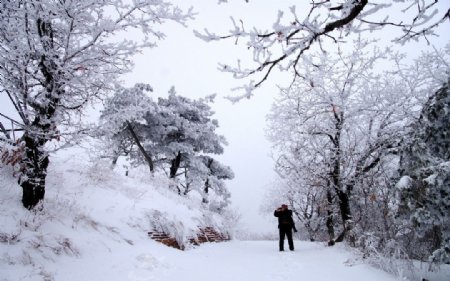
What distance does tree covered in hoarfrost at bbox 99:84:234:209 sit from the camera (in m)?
15.7

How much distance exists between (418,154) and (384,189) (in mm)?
1677

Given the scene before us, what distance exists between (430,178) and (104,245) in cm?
548

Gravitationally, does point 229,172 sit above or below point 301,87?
below

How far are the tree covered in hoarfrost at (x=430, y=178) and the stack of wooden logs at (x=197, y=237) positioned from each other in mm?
5026

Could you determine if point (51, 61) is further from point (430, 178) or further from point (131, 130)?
point (131, 130)

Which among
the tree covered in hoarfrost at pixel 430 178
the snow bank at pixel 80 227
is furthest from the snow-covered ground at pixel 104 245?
the tree covered in hoarfrost at pixel 430 178

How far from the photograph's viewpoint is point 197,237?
355 inches

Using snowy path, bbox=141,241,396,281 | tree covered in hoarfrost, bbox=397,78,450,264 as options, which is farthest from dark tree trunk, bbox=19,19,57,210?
tree covered in hoarfrost, bbox=397,78,450,264

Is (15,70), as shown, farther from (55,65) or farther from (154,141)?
(154,141)

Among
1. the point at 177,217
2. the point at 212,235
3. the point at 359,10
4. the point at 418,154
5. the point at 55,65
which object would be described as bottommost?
Answer: the point at 212,235

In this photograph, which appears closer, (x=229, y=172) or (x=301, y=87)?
(x=301, y=87)

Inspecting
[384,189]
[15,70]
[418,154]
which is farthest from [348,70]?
[15,70]

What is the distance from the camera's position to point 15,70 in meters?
4.46

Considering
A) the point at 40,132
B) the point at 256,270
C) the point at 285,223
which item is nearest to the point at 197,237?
the point at 285,223
